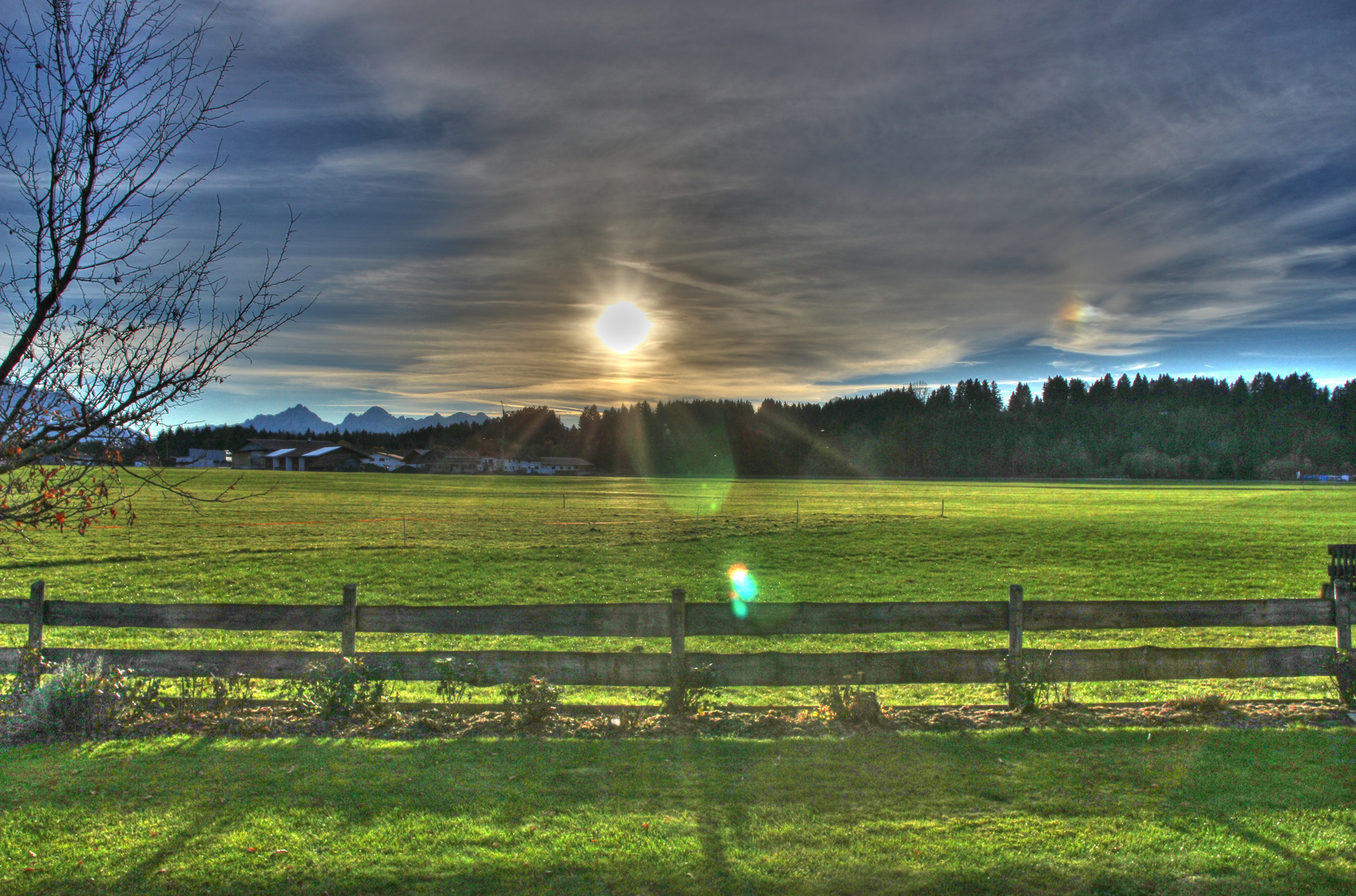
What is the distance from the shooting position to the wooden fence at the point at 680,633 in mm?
8156

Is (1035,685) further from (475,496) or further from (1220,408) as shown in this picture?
(1220,408)

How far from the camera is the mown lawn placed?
482 centimetres

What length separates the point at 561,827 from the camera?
5484 millimetres

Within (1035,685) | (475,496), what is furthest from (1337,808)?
(475,496)

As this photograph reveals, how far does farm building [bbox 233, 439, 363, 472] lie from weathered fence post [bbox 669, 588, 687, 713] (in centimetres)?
14399

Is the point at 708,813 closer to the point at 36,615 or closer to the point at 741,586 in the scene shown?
the point at 36,615

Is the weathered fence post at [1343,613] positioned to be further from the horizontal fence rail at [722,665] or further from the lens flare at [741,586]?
the lens flare at [741,586]

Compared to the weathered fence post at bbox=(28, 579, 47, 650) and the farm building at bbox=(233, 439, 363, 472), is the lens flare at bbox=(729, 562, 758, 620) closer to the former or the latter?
the weathered fence post at bbox=(28, 579, 47, 650)

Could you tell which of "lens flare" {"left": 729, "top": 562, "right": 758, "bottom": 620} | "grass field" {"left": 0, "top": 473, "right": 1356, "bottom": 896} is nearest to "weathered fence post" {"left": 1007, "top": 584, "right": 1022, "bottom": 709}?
"grass field" {"left": 0, "top": 473, "right": 1356, "bottom": 896}

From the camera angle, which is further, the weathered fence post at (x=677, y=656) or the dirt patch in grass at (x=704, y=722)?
the weathered fence post at (x=677, y=656)

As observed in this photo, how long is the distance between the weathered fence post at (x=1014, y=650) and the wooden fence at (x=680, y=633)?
0.02 m

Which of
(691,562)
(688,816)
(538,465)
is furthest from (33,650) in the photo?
(538,465)

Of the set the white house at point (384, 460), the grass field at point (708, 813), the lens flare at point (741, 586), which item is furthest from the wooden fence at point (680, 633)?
the white house at point (384, 460)

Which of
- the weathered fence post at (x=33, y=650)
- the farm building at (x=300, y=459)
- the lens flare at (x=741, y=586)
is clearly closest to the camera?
the weathered fence post at (x=33, y=650)
